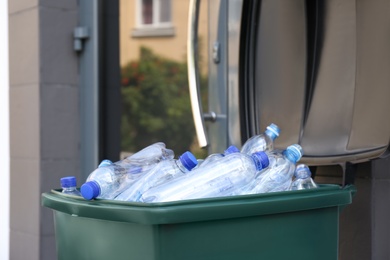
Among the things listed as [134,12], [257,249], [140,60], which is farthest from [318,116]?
[134,12]

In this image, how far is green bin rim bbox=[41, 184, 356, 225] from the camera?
1.60 metres

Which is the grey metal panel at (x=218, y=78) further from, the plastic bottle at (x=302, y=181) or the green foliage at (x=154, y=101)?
the green foliage at (x=154, y=101)

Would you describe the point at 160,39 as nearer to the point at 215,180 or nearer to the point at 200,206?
the point at 215,180

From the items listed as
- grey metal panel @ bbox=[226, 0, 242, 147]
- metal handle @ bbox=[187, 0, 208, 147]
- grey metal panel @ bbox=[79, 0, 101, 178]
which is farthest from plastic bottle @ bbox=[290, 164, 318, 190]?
grey metal panel @ bbox=[79, 0, 101, 178]

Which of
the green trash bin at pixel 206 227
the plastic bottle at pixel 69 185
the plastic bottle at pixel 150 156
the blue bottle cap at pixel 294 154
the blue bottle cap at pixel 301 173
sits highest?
the blue bottle cap at pixel 294 154

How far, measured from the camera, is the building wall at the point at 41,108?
3.55m

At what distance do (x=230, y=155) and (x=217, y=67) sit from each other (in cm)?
153

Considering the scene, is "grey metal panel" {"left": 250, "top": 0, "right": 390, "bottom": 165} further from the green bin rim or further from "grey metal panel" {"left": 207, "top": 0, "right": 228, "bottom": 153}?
"grey metal panel" {"left": 207, "top": 0, "right": 228, "bottom": 153}

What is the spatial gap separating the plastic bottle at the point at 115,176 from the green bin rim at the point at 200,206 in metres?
0.04

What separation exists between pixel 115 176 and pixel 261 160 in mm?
374

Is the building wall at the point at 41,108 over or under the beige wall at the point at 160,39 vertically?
under

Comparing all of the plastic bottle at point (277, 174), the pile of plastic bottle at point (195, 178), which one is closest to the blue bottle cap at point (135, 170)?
the pile of plastic bottle at point (195, 178)

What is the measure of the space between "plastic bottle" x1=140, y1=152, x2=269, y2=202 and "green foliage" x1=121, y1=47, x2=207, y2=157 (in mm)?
5828

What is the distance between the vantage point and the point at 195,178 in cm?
177
